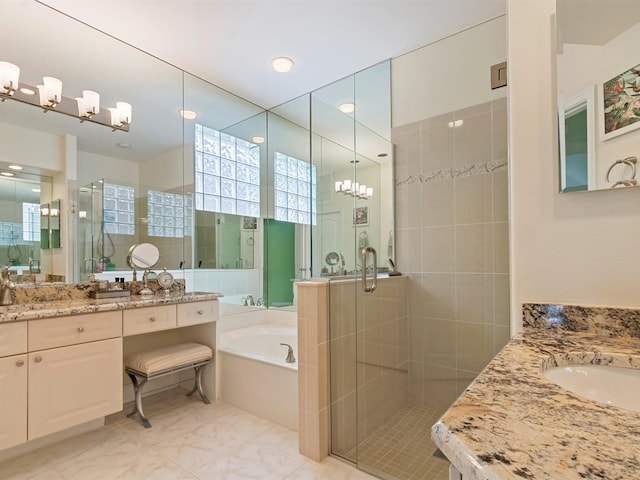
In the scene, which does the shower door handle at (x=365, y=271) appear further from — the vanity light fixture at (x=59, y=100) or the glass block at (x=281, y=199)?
the vanity light fixture at (x=59, y=100)

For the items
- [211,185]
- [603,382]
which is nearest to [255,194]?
[211,185]

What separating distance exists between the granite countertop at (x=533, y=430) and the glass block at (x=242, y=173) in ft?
10.1

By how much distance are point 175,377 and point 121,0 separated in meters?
2.77

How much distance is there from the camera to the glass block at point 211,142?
311 cm

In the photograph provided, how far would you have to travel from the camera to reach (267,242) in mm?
3455

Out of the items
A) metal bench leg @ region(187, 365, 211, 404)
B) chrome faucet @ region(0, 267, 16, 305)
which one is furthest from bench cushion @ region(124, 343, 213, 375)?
chrome faucet @ region(0, 267, 16, 305)

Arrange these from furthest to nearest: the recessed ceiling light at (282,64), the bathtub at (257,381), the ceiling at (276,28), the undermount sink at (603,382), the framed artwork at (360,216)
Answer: the recessed ceiling light at (282,64) → the framed artwork at (360,216) → the bathtub at (257,381) → the ceiling at (276,28) → the undermount sink at (603,382)

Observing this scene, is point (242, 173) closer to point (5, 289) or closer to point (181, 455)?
point (5, 289)

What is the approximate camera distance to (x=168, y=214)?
2.77 meters

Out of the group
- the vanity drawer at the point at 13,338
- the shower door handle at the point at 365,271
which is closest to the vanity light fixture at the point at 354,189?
the shower door handle at the point at 365,271

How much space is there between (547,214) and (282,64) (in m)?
2.21

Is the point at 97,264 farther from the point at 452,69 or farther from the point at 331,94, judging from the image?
the point at 452,69

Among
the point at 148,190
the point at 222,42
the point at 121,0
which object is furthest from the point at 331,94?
the point at 148,190

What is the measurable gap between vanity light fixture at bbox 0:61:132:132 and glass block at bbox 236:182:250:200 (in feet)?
3.79
